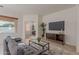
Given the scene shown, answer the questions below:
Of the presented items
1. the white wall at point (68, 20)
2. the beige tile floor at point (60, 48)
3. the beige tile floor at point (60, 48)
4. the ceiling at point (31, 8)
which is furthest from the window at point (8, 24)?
the beige tile floor at point (60, 48)

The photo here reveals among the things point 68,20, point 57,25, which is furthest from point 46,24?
point 68,20

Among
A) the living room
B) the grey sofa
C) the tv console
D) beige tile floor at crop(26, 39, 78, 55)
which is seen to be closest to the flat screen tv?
the living room

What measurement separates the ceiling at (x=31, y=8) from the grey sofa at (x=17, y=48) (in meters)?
0.56

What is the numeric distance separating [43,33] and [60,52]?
55 cm

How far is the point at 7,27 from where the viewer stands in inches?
96.0

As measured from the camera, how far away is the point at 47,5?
85.5 inches

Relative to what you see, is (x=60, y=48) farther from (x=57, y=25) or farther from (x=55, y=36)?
(x=57, y=25)

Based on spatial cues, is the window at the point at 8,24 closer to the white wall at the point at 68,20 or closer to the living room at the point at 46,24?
the living room at the point at 46,24

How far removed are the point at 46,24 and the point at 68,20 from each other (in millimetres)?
500

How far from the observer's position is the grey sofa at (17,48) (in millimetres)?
2217

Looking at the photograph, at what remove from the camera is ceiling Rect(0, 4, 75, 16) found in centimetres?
216

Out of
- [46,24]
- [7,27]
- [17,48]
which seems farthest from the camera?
[46,24]

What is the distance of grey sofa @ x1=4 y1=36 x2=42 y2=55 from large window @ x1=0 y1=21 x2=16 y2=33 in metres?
0.17
